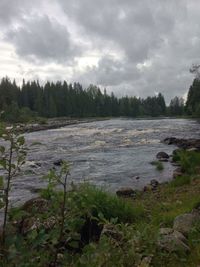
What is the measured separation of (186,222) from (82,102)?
13498 centimetres

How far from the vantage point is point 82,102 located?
140875 millimetres

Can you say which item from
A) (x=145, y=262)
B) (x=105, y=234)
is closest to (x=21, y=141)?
(x=145, y=262)

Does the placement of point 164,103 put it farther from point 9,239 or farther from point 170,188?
point 9,239

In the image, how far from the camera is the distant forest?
11088 cm

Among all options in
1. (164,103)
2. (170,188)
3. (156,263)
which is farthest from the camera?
(164,103)

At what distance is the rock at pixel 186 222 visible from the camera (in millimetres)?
6395

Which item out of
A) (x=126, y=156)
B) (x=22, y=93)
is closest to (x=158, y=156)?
(x=126, y=156)

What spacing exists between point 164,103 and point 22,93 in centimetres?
7391

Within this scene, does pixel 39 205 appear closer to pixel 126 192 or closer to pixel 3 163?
pixel 3 163

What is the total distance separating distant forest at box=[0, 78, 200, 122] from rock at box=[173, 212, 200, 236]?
7644cm

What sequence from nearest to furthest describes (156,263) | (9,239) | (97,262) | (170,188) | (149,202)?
(9,239)
(97,262)
(156,263)
(149,202)
(170,188)

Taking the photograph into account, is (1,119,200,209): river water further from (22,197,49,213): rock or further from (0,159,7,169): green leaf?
(0,159,7,169): green leaf

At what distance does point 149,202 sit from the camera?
10891mm

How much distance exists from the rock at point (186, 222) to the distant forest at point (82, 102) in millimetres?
76435
